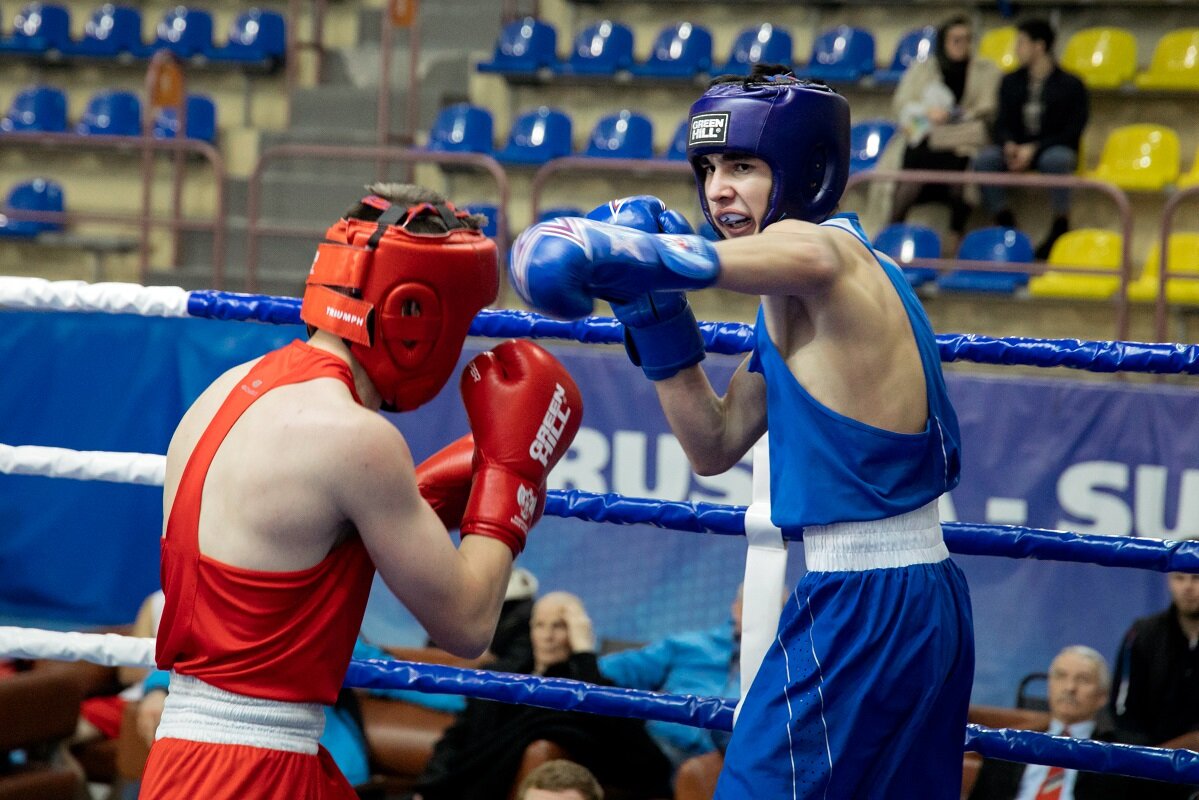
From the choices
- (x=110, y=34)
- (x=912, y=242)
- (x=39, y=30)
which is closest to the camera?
(x=912, y=242)

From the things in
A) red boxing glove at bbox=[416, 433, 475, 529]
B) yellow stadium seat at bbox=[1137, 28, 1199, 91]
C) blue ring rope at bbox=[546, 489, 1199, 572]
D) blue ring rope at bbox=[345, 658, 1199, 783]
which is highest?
yellow stadium seat at bbox=[1137, 28, 1199, 91]

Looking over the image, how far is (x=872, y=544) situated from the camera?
201cm

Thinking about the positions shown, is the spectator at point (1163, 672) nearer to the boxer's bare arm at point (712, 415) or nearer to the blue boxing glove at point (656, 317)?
the boxer's bare arm at point (712, 415)

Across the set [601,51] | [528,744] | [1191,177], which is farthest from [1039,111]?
[528,744]

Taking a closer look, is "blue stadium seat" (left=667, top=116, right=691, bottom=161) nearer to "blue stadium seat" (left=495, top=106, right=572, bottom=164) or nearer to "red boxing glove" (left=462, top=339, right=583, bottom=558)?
"blue stadium seat" (left=495, top=106, right=572, bottom=164)

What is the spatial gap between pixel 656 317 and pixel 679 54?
682 cm

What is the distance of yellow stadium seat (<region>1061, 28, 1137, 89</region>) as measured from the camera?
307 inches

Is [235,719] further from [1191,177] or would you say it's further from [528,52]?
[528,52]

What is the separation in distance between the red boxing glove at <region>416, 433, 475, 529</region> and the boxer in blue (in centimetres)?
33

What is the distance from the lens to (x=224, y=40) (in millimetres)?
10195

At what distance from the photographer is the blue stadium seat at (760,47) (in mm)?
8406

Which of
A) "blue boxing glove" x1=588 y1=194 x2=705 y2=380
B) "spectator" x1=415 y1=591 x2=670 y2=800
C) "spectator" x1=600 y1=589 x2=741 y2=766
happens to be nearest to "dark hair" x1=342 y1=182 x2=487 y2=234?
"blue boxing glove" x1=588 y1=194 x2=705 y2=380

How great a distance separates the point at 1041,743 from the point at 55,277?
836cm

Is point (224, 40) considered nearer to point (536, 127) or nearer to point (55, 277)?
point (55, 277)
